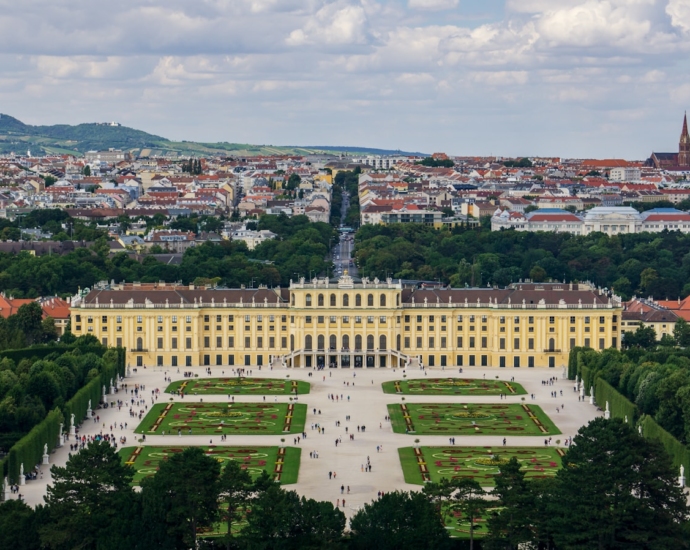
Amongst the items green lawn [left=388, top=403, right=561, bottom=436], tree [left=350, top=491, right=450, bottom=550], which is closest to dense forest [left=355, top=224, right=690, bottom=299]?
green lawn [left=388, top=403, right=561, bottom=436]

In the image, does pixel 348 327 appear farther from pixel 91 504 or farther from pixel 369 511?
pixel 369 511

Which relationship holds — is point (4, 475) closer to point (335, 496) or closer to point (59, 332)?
point (335, 496)

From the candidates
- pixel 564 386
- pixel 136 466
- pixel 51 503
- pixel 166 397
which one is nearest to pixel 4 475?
pixel 136 466

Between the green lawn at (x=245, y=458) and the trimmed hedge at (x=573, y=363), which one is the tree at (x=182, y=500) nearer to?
the green lawn at (x=245, y=458)

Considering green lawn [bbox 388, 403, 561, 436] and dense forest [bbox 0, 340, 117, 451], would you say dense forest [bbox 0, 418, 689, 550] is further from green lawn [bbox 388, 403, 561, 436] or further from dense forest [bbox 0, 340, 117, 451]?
green lawn [bbox 388, 403, 561, 436]

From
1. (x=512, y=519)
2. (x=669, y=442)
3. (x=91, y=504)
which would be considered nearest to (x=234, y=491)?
(x=91, y=504)

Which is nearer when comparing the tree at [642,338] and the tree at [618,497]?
the tree at [618,497]

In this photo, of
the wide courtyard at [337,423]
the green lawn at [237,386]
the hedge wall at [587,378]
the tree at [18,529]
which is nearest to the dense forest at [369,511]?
the tree at [18,529]
